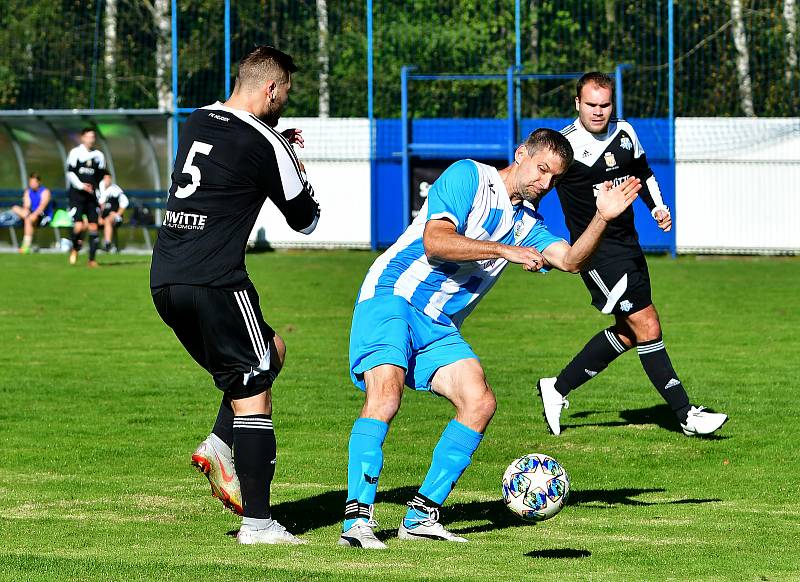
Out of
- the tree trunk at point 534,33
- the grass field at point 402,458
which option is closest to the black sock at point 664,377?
the grass field at point 402,458

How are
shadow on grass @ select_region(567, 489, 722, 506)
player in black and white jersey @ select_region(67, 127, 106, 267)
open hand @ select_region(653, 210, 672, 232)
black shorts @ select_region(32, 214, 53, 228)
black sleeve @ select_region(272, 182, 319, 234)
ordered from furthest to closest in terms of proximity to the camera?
1. black shorts @ select_region(32, 214, 53, 228)
2. player in black and white jersey @ select_region(67, 127, 106, 267)
3. open hand @ select_region(653, 210, 672, 232)
4. shadow on grass @ select_region(567, 489, 722, 506)
5. black sleeve @ select_region(272, 182, 319, 234)

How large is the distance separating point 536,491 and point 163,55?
28.9 m

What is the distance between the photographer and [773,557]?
236 inches

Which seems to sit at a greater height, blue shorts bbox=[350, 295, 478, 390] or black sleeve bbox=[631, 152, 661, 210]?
black sleeve bbox=[631, 152, 661, 210]

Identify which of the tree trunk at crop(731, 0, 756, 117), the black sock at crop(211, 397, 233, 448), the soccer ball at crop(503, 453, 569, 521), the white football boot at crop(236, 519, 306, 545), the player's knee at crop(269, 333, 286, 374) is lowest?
the white football boot at crop(236, 519, 306, 545)

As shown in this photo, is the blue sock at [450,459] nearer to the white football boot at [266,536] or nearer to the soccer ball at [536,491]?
the soccer ball at [536,491]

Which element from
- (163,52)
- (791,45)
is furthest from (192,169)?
(163,52)

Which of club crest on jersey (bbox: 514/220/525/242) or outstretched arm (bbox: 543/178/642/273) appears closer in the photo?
outstretched arm (bbox: 543/178/642/273)

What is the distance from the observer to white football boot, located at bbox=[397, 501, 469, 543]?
21.0ft

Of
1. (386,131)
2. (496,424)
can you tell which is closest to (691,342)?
(496,424)

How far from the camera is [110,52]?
110ft

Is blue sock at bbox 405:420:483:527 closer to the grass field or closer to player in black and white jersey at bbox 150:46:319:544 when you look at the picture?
the grass field

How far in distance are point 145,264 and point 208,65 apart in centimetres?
705

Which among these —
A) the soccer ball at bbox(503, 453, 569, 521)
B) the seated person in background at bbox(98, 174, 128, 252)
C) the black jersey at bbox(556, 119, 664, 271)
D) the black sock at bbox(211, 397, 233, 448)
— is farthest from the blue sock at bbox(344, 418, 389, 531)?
the seated person in background at bbox(98, 174, 128, 252)
